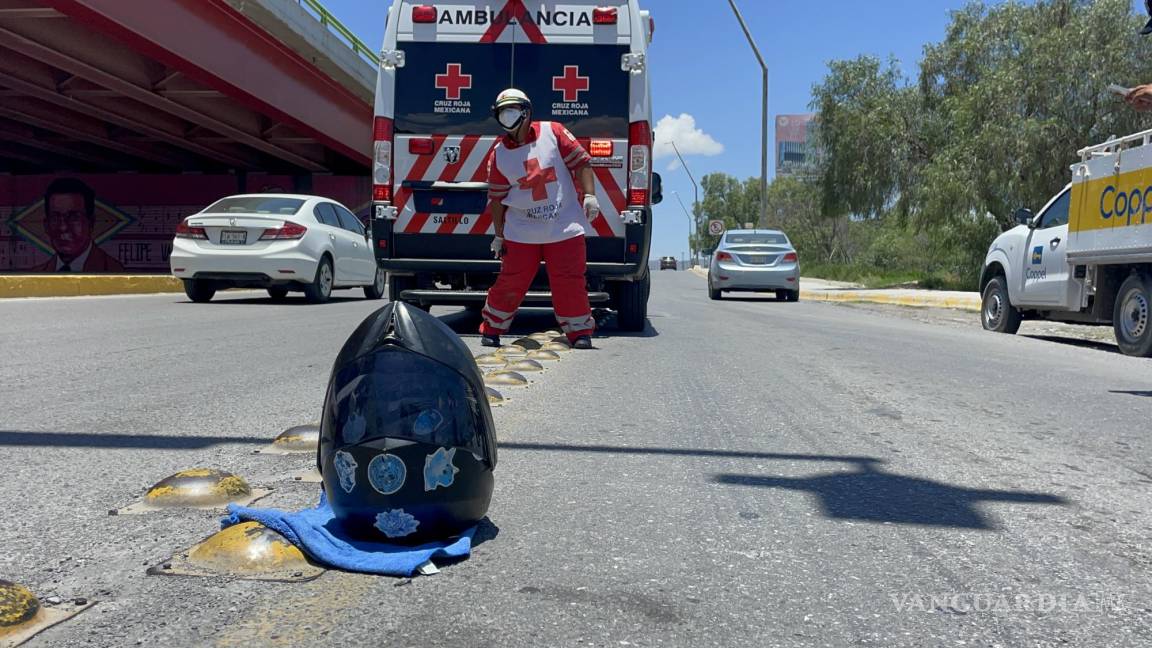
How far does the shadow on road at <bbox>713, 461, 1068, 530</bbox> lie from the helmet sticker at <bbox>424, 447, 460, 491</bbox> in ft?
3.98

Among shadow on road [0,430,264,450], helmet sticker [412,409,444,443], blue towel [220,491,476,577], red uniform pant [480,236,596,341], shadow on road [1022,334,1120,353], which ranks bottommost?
shadow on road [0,430,264,450]

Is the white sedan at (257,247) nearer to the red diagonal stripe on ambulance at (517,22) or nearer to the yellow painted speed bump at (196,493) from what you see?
the red diagonal stripe on ambulance at (517,22)

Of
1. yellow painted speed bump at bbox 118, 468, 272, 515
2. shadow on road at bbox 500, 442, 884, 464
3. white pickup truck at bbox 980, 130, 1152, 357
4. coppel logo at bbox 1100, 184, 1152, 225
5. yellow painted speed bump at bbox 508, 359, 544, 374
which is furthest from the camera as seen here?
white pickup truck at bbox 980, 130, 1152, 357

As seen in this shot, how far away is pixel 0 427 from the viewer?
3701 mm

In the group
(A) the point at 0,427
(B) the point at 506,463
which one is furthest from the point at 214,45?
(B) the point at 506,463

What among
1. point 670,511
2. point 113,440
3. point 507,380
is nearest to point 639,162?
point 507,380

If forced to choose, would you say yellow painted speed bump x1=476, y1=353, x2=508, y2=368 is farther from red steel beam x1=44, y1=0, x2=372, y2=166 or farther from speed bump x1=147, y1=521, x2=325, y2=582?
red steel beam x1=44, y1=0, x2=372, y2=166

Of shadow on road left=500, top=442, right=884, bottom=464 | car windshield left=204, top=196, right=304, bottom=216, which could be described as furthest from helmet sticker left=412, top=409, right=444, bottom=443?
car windshield left=204, top=196, right=304, bottom=216

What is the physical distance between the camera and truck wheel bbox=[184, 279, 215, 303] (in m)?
12.3

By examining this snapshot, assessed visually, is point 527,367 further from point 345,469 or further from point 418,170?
point 345,469

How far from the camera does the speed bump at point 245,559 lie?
2076 mm

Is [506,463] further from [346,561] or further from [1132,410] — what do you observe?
[1132,410]
